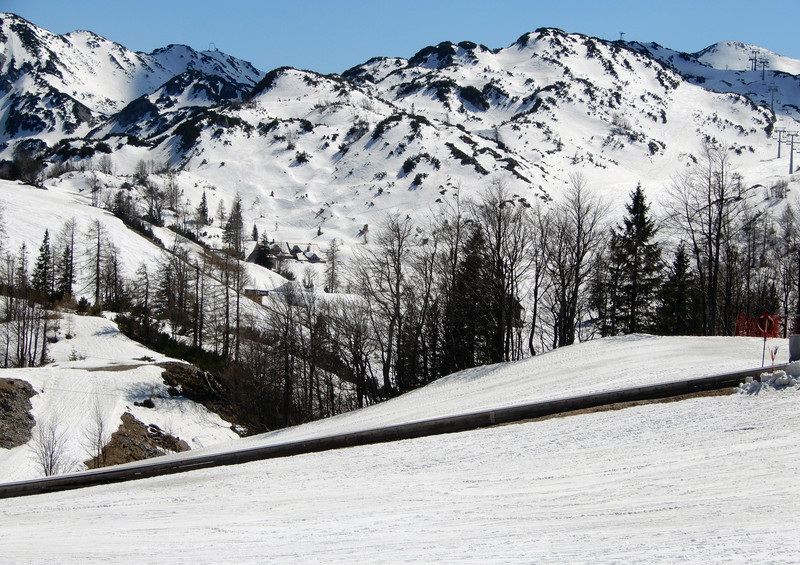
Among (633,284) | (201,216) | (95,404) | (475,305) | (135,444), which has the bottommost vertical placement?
(135,444)

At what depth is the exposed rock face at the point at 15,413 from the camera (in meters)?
32.1

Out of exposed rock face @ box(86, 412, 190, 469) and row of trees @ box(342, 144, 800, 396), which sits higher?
row of trees @ box(342, 144, 800, 396)

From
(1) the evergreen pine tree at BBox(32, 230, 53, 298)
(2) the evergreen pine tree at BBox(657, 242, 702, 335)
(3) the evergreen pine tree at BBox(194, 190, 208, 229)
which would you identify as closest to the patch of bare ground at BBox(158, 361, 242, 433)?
(1) the evergreen pine tree at BBox(32, 230, 53, 298)

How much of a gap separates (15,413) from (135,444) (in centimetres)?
652

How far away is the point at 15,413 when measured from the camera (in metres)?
33.5

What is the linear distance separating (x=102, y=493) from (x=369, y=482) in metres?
6.48

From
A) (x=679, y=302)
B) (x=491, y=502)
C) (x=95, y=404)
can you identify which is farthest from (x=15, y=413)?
(x=679, y=302)

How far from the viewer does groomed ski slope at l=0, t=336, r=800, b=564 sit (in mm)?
7414

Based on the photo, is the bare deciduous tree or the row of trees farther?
the row of trees

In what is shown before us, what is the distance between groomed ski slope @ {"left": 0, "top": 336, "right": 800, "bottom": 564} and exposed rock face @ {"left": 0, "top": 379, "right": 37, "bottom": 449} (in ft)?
69.9

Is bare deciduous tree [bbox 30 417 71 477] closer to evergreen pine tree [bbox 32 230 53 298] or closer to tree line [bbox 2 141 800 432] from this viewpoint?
tree line [bbox 2 141 800 432]

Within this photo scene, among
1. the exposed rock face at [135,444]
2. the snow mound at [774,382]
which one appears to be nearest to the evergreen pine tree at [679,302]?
the snow mound at [774,382]

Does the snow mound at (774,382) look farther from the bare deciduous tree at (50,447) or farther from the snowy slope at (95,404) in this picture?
the snowy slope at (95,404)

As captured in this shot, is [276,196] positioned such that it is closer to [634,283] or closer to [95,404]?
[95,404]
